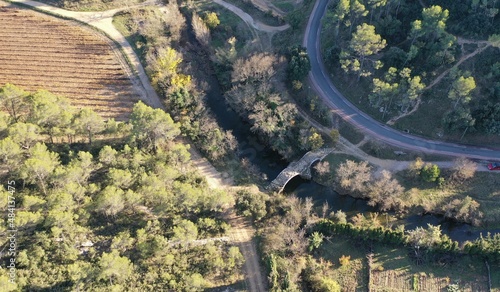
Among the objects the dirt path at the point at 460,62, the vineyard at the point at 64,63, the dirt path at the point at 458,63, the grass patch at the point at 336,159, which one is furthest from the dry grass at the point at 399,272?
the vineyard at the point at 64,63

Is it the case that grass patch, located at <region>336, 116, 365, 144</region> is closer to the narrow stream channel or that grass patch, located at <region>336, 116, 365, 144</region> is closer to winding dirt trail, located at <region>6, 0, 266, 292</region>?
the narrow stream channel

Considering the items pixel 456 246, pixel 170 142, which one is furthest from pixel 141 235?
pixel 456 246

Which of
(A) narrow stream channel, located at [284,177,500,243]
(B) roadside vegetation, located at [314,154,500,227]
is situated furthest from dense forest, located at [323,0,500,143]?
(A) narrow stream channel, located at [284,177,500,243]

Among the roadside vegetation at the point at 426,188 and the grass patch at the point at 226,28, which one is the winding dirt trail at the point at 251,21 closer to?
the grass patch at the point at 226,28

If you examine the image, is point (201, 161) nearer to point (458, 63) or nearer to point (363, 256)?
point (363, 256)

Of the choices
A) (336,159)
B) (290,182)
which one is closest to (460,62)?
(336,159)

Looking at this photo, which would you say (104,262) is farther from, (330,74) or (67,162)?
(330,74)
